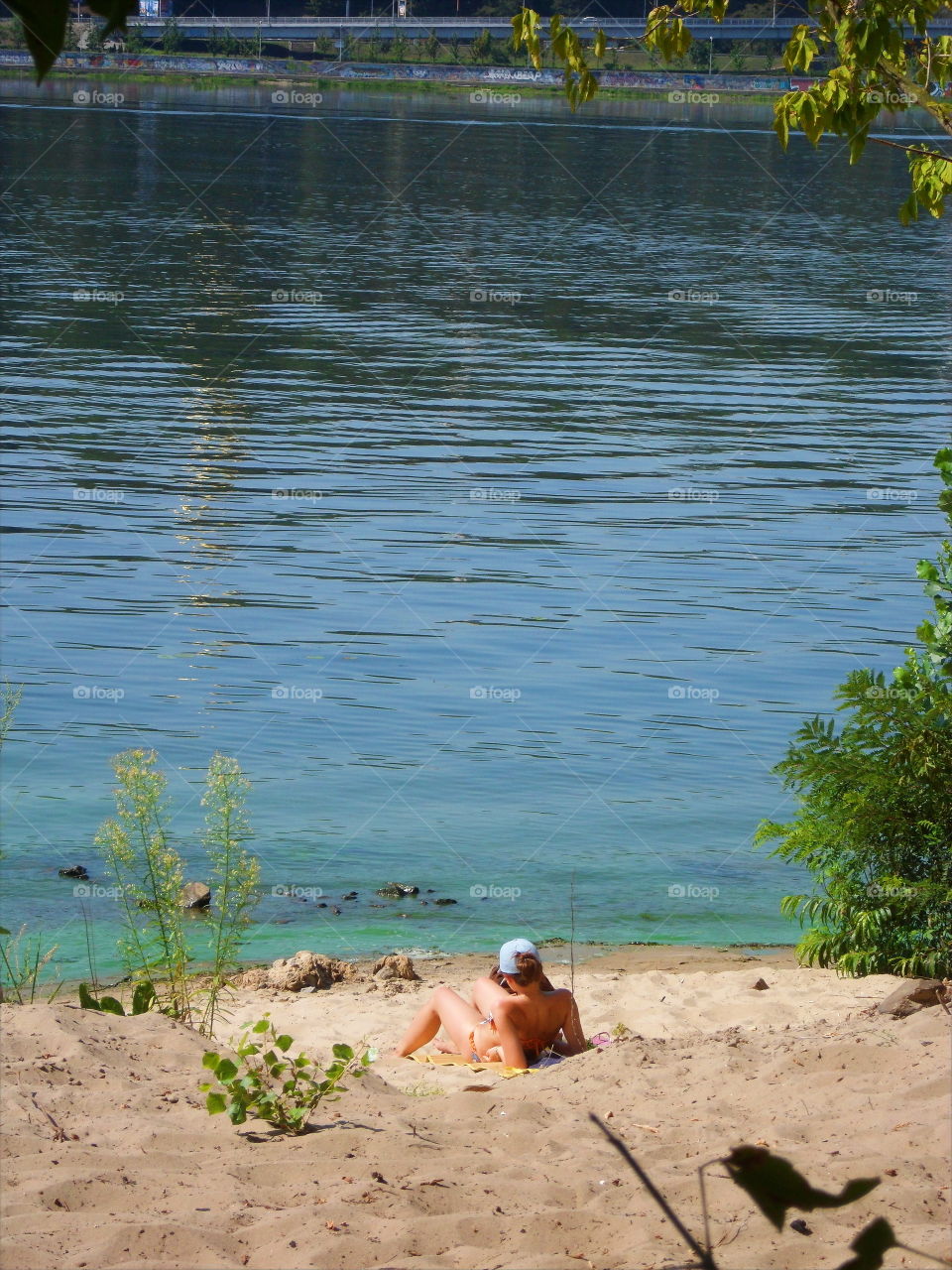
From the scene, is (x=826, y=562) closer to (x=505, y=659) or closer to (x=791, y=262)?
(x=505, y=659)

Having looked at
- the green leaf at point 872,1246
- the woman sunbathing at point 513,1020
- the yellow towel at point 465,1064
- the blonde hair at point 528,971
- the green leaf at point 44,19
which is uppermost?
the green leaf at point 44,19

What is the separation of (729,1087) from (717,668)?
336 inches

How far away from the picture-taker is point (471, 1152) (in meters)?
5.65

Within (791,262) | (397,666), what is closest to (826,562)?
(397,666)

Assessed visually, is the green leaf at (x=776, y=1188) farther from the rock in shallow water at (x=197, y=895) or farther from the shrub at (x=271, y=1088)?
the rock in shallow water at (x=197, y=895)

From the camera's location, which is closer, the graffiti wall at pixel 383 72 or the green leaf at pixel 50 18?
the green leaf at pixel 50 18

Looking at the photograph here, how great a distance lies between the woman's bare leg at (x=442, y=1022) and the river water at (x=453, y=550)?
1.88 metres

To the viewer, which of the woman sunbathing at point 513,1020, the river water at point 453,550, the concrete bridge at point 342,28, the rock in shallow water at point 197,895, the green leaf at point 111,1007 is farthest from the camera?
the concrete bridge at point 342,28

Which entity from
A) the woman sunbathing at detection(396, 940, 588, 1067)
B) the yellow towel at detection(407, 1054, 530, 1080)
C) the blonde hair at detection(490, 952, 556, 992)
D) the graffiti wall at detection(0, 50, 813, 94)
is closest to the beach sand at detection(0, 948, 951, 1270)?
the yellow towel at detection(407, 1054, 530, 1080)

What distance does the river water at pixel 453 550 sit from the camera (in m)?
11.2

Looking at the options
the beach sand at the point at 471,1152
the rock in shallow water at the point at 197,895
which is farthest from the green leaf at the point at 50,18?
the rock in shallow water at the point at 197,895

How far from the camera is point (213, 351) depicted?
31344 mm

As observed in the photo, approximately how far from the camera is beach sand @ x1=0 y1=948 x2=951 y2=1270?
4840mm

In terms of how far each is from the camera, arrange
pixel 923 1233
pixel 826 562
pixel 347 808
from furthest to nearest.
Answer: pixel 826 562, pixel 347 808, pixel 923 1233
